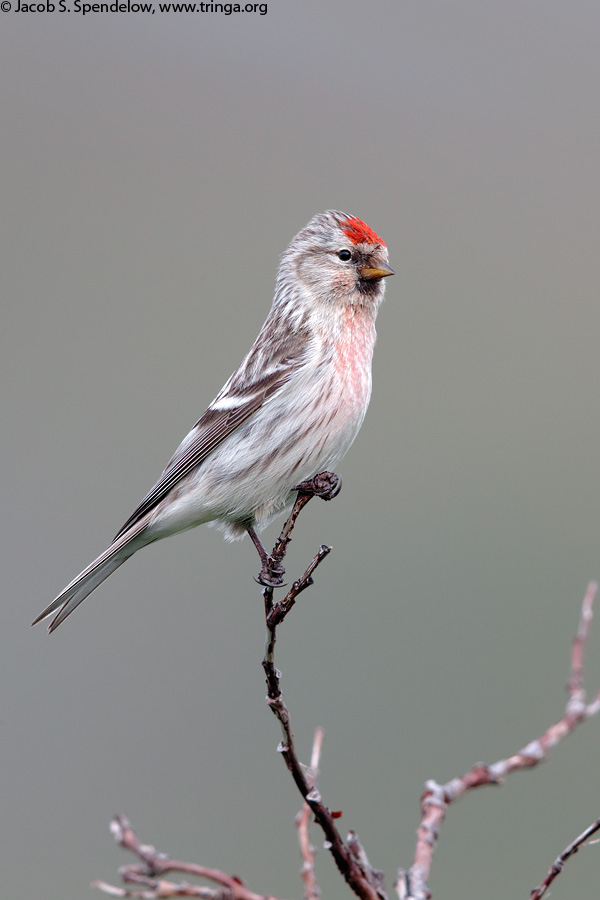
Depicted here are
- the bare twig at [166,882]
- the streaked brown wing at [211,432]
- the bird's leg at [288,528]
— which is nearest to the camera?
the bare twig at [166,882]

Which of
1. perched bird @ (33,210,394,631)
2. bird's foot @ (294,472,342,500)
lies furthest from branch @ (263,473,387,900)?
perched bird @ (33,210,394,631)

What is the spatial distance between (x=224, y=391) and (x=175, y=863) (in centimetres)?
238

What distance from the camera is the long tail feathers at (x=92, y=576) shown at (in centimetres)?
340

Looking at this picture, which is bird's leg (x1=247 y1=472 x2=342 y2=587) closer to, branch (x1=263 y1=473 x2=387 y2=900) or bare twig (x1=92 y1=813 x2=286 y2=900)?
branch (x1=263 y1=473 x2=387 y2=900)

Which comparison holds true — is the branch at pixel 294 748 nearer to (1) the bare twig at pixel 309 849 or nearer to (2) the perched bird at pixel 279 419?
(1) the bare twig at pixel 309 849

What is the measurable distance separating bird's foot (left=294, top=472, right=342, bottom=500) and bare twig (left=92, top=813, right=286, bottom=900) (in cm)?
163

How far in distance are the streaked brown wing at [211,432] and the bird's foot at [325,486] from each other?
493 millimetres

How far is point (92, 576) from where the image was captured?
3.56m

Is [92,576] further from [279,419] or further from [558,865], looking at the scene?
[558,865]

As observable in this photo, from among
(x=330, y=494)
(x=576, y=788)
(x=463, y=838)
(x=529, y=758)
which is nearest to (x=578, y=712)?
(x=529, y=758)

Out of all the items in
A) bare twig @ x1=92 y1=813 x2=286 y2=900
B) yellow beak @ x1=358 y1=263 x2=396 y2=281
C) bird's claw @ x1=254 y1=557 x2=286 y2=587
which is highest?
yellow beak @ x1=358 y1=263 x2=396 y2=281

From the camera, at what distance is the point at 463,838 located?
5348 millimetres

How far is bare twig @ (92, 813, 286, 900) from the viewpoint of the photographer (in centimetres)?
164

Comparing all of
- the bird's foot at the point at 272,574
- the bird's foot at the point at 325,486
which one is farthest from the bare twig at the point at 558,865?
the bird's foot at the point at 325,486
